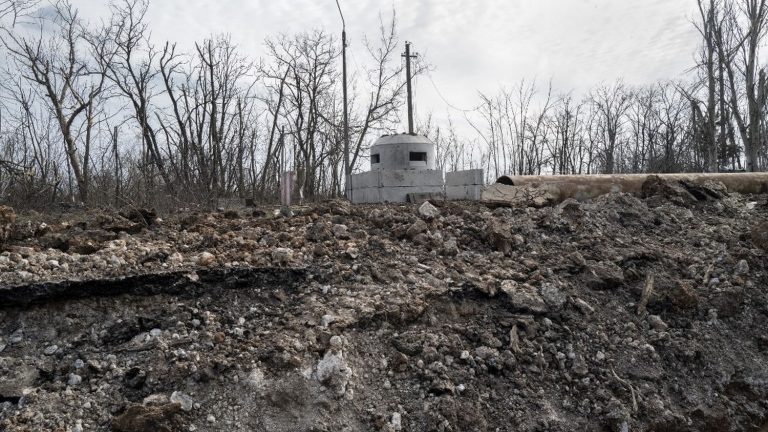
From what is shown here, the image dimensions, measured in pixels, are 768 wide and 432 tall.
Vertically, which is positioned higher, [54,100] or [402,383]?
[54,100]

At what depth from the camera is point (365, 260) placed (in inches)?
177

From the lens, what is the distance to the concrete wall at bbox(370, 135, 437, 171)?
35.6ft

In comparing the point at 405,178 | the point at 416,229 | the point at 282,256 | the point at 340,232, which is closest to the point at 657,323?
the point at 416,229

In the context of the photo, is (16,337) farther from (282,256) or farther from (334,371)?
(334,371)

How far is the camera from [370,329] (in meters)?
3.71

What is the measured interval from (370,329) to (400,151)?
745 cm

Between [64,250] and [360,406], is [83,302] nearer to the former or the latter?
[64,250]

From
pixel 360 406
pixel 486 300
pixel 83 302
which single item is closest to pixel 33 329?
pixel 83 302

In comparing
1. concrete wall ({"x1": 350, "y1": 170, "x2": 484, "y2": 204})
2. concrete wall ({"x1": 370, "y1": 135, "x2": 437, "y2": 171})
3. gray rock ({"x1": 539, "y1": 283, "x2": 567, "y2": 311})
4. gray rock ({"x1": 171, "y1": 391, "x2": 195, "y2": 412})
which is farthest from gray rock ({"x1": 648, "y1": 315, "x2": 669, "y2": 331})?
concrete wall ({"x1": 370, "y1": 135, "x2": 437, "y2": 171})

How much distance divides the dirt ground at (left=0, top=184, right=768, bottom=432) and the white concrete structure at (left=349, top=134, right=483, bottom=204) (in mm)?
4702

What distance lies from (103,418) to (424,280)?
239 centimetres

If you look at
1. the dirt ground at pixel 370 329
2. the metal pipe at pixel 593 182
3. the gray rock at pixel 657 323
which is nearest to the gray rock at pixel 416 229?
the dirt ground at pixel 370 329

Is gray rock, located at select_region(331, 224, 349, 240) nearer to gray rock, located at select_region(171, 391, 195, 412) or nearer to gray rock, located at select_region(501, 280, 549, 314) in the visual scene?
gray rock, located at select_region(501, 280, 549, 314)

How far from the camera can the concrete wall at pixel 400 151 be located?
1084 cm
